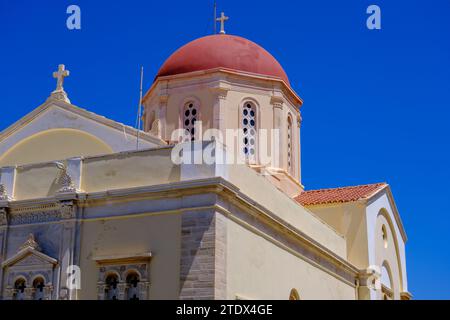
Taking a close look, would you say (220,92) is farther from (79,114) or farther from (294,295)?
(294,295)

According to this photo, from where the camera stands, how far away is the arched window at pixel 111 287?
49.2 feet

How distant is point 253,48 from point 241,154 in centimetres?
381

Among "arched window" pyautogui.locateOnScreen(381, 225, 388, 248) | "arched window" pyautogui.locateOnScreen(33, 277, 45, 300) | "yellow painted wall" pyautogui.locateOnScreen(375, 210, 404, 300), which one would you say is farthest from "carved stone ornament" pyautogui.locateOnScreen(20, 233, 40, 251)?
"arched window" pyautogui.locateOnScreen(381, 225, 388, 248)

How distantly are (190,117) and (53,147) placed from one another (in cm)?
500

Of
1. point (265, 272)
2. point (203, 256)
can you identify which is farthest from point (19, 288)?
point (265, 272)

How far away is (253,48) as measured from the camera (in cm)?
2312

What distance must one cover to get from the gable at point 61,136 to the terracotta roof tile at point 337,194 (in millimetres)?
6846

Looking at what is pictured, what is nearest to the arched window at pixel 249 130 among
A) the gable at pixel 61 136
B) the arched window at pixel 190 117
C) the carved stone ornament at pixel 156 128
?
the arched window at pixel 190 117

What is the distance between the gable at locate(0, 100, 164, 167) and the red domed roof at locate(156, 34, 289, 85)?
5.20 m

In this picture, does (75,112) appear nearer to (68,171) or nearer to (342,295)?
(68,171)

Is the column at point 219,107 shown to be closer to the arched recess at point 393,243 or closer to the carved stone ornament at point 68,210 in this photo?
the arched recess at point 393,243

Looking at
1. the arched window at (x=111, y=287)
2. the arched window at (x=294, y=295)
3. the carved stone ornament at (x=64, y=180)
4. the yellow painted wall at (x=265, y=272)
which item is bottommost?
the arched window at (x=111, y=287)
